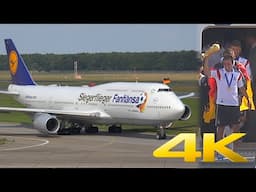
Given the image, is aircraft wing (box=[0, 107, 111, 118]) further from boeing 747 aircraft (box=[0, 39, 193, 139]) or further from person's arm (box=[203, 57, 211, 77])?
person's arm (box=[203, 57, 211, 77])

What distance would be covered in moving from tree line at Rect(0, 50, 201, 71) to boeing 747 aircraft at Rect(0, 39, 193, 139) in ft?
17.6

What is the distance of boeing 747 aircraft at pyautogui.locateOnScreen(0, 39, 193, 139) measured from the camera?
117 feet

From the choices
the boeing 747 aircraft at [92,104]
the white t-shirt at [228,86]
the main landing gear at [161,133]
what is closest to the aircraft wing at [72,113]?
the boeing 747 aircraft at [92,104]

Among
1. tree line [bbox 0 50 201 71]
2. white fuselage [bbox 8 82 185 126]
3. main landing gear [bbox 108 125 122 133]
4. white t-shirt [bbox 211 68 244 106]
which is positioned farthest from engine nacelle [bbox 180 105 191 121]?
white t-shirt [bbox 211 68 244 106]

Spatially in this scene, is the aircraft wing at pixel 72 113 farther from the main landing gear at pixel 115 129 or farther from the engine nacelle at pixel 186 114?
the engine nacelle at pixel 186 114

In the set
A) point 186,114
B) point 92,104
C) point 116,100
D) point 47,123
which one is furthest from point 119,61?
point 47,123

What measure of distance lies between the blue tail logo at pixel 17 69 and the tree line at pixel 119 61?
17.1ft

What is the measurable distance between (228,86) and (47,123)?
20.9 meters

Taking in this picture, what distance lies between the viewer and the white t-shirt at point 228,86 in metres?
19.1

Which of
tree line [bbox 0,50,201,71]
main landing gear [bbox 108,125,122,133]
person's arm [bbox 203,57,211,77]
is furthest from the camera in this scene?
main landing gear [bbox 108,125,122,133]

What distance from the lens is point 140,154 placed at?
29.9 metres

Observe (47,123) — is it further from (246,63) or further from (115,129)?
(246,63)
